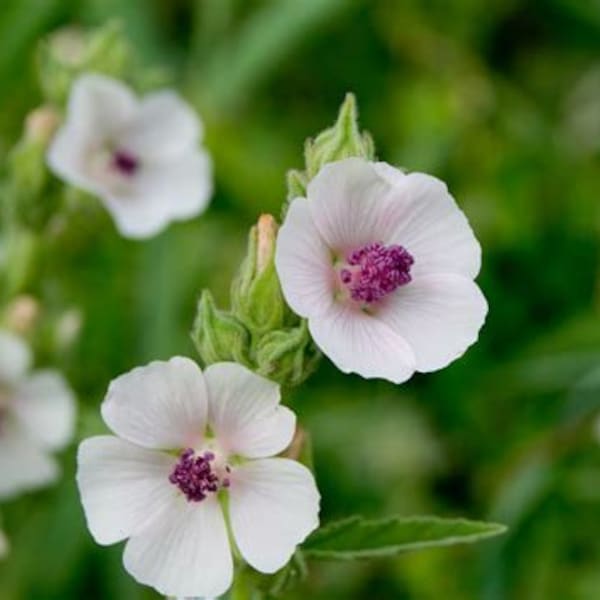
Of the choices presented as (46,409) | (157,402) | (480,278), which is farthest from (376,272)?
(480,278)

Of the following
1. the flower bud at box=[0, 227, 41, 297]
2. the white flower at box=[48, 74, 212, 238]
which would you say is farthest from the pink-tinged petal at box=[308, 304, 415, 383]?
the flower bud at box=[0, 227, 41, 297]

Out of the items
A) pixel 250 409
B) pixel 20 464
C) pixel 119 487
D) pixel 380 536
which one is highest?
pixel 250 409

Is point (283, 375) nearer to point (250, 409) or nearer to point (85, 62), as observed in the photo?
point (250, 409)

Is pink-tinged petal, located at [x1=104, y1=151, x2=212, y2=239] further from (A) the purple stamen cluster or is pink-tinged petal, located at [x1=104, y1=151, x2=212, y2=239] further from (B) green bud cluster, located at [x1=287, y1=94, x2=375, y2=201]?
(B) green bud cluster, located at [x1=287, y1=94, x2=375, y2=201]

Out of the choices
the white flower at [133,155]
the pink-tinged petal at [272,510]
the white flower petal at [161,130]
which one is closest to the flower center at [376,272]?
the pink-tinged petal at [272,510]

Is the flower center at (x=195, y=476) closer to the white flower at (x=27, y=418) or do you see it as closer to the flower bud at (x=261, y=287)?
the flower bud at (x=261, y=287)

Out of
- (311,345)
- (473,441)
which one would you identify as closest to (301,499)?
(311,345)

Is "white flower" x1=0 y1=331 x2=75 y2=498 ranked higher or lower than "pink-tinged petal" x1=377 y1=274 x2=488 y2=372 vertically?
lower
